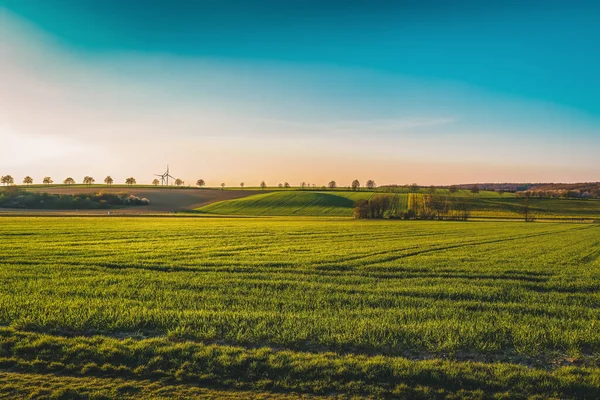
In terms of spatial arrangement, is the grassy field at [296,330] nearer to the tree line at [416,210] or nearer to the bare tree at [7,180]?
the tree line at [416,210]

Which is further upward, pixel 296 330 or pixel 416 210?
pixel 296 330

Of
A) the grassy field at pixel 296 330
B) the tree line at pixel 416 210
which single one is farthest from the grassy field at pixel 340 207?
the grassy field at pixel 296 330

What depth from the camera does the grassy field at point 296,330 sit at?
26.4 ft

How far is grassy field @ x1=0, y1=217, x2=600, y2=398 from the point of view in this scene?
8.05 meters

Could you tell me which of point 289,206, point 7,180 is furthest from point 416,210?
point 7,180

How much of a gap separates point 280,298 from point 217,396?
24.1 feet

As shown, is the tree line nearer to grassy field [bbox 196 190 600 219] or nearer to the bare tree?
grassy field [bbox 196 190 600 219]

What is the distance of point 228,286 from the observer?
16.8 m

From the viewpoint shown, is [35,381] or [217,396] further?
[35,381]

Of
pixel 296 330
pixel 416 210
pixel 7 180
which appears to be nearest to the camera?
pixel 296 330

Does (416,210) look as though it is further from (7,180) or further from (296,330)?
(7,180)

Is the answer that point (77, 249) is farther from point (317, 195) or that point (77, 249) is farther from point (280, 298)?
point (317, 195)

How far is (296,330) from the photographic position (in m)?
10.8

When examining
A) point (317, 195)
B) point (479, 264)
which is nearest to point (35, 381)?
point (479, 264)
